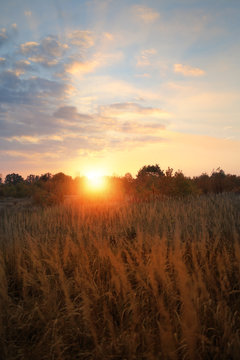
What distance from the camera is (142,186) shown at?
1933cm

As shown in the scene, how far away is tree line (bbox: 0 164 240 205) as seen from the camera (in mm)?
17219

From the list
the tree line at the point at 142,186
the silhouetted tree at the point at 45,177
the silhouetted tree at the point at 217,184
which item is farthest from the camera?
the silhouetted tree at the point at 45,177

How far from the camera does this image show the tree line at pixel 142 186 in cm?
1722

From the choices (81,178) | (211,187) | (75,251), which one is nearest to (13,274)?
(75,251)

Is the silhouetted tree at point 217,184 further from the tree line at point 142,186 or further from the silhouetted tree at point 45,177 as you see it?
the silhouetted tree at point 45,177

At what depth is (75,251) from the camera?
5035 millimetres

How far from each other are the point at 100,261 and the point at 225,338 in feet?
8.14

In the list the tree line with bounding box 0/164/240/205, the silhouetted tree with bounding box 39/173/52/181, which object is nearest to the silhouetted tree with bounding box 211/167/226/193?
the tree line with bounding box 0/164/240/205

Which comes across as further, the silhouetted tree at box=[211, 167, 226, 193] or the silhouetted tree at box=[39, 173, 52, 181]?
the silhouetted tree at box=[39, 173, 52, 181]

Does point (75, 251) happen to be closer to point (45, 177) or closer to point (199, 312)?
point (199, 312)

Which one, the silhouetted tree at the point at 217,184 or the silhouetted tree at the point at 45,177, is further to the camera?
the silhouetted tree at the point at 45,177

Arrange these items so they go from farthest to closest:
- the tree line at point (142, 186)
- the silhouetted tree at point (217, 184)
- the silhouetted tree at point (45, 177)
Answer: the silhouetted tree at point (45, 177) → the silhouetted tree at point (217, 184) → the tree line at point (142, 186)

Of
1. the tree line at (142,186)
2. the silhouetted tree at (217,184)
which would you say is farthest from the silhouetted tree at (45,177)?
the silhouetted tree at (217,184)

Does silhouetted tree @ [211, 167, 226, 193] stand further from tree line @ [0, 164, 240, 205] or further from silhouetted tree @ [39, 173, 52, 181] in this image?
silhouetted tree @ [39, 173, 52, 181]
